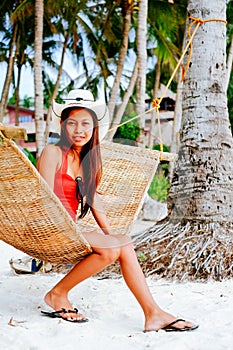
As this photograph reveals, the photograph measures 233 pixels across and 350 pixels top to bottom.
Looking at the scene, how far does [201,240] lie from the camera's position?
133 inches

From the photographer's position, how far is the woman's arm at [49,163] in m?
2.20

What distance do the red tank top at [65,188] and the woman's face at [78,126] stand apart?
0.24 ft

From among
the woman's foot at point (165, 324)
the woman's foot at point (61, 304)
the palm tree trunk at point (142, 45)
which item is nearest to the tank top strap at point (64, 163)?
the woman's foot at point (61, 304)

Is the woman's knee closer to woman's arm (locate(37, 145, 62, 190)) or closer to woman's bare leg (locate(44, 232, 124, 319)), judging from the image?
woman's bare leg (locate(44, 232, 124, 319))

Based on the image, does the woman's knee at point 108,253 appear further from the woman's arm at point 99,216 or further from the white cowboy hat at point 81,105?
the white cowboy hat at point 81,105

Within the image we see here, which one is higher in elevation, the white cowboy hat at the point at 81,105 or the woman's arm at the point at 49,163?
the white cowboy hat at the point at 81,105

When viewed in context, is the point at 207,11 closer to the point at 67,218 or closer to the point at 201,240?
the point at 201,240

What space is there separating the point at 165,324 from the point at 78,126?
2.93 feet

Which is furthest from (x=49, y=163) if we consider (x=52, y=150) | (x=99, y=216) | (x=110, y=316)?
(x=110, y=316)

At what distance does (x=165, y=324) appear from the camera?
2.22m

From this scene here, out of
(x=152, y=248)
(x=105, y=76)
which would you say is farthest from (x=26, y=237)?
(x=105, y=76)

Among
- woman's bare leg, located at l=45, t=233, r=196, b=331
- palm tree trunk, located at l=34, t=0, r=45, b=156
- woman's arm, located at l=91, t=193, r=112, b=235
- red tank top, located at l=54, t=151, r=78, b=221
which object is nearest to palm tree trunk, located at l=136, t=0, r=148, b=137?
palm tree trunk, located at l=34, t=0, r=45, b=156

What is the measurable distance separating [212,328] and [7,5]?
37.9 feet

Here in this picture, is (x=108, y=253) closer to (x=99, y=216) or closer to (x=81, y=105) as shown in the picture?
(x=99, y=216)
